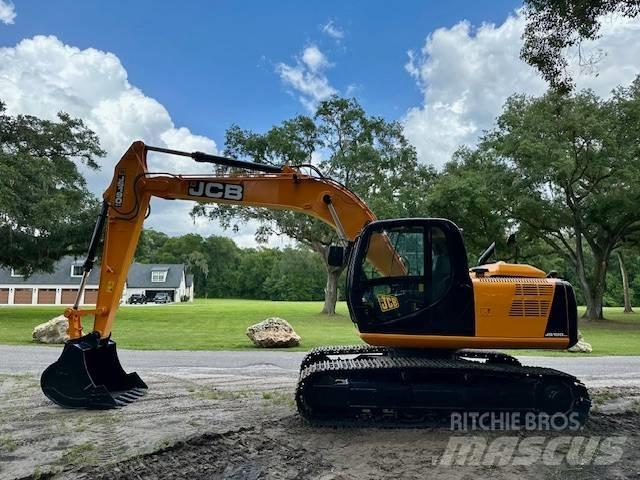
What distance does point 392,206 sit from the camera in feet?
99.7

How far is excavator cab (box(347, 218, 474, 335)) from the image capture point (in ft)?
20.3

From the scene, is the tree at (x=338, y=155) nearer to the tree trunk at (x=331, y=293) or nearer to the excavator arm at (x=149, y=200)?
the tree trunk at (x=331, y=293)

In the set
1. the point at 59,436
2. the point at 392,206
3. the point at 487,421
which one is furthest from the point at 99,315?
the point at 392,206

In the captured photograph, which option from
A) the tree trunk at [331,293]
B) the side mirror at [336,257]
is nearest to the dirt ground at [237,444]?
the side mirror at [336,257]

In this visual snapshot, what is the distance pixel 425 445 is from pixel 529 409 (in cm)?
148

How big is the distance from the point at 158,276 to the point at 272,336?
61743 millimetres

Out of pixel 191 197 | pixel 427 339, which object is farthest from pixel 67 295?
pixel 427 339

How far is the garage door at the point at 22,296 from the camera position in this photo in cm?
5656

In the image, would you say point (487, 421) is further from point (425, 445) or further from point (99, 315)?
point (99, 315)

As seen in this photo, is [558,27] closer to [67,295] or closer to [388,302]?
[388,302]

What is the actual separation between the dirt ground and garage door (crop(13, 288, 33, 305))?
55.7 meters

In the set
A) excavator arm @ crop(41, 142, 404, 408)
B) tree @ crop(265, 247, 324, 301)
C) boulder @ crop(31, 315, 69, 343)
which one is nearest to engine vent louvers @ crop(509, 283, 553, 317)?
excavator arm @ crop(41, 142, 404, 408)

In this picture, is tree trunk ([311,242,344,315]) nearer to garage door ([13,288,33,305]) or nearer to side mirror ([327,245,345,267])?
side mirror ([327,245,345,267])

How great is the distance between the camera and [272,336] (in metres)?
15.3
